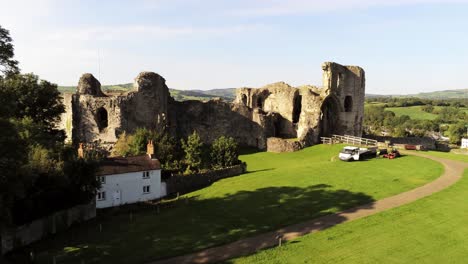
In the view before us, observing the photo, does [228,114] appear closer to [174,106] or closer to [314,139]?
[174,106]

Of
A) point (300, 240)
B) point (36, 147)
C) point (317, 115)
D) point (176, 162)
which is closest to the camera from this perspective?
point (300, 240)

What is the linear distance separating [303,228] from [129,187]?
1685cm

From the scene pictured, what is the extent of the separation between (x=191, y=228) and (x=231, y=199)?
238 inches

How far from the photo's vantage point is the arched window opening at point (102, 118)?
47.4 metres

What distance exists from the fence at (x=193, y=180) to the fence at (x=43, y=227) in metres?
7.74

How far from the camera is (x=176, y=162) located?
38.3m

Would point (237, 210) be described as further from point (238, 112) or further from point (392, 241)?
point (238, 112)

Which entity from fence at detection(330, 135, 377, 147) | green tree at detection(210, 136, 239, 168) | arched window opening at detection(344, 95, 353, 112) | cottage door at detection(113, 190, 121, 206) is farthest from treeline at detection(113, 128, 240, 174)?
arched window opening at detection(344, 95, 353, 112)

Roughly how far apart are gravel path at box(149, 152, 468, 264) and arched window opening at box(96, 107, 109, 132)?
3307 cm

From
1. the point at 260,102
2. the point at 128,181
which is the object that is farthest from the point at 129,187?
the point at 260,102

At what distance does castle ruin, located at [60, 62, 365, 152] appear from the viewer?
47062 millimetres

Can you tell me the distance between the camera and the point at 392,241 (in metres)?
18.8

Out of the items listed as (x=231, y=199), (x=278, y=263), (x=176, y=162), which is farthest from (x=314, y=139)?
(x=278, y=263)

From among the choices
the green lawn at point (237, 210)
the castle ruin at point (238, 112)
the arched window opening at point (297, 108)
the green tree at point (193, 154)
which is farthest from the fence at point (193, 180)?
the arched window opening at point (297, 108)
